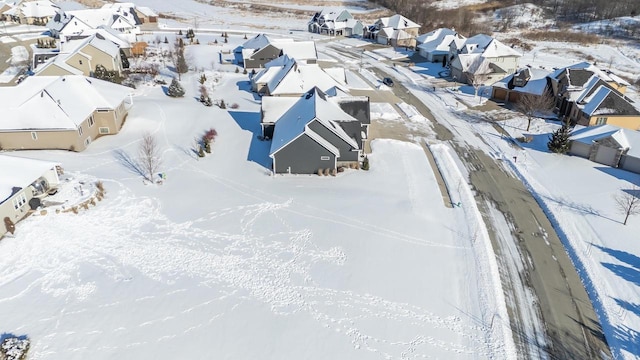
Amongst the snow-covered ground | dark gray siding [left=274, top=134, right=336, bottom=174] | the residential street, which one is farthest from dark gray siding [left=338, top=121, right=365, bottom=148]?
the residential street

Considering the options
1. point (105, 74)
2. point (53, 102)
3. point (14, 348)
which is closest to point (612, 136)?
point (14, 348)

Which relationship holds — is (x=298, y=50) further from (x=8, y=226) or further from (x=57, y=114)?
(x=8, y=226)

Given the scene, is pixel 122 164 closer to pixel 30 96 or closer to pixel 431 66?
pixel 30 96

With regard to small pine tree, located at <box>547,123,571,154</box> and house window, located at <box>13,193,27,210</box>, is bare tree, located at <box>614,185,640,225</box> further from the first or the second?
house window, located at <box>13,193,27,210</box>

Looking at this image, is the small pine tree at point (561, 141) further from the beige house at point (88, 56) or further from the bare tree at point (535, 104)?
the beige house at point (88, 56)

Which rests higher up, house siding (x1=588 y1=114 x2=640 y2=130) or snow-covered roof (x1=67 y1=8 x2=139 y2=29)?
snow-covered roof (x1=67 y1=8 x2=139 y2=29)

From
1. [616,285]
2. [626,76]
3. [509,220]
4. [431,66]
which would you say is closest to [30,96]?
[509,220]
